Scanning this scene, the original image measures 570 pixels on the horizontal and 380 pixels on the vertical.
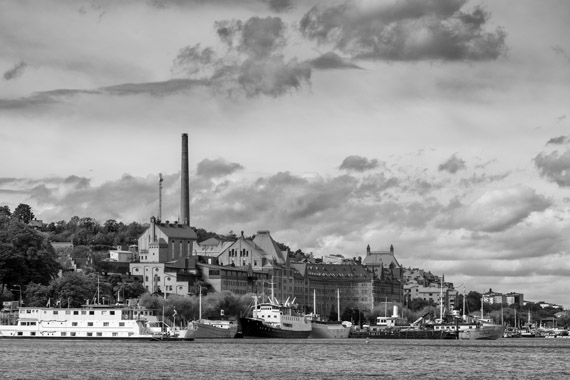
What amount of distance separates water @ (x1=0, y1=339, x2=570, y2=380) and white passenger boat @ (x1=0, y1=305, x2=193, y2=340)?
32.0ft

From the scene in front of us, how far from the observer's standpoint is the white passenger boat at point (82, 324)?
159 meters

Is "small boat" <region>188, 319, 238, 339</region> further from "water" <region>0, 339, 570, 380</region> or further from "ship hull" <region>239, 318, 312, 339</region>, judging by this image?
"water" <region>0, 339, 570, 380</region>

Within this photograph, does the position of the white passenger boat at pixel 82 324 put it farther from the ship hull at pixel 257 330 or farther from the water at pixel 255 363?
the ship hull at pixel 257 330

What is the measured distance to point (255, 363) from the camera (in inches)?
4414

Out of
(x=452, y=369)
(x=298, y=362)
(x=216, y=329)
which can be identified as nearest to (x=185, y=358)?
(x=298, y=362)

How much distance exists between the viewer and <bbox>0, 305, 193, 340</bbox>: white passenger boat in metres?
159

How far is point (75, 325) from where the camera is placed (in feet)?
529

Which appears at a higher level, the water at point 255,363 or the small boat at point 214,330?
the small boat at point 214,330

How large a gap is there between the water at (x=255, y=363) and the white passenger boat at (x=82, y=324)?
975cm

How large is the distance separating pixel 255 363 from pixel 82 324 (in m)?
54.2

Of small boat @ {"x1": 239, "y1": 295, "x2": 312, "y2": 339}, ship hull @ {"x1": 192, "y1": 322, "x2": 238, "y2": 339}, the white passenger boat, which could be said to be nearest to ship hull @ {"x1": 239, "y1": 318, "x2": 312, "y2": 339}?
small boat @ {"x1": 239, "y1": 295, "x2": 312, "y2": 339}

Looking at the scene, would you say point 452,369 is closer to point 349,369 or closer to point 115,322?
point 349,369

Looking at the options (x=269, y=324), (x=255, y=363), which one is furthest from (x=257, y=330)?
(x=255, y=363)

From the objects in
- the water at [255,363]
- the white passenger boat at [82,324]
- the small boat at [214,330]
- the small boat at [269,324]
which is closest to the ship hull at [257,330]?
the small boat at [269,324]
